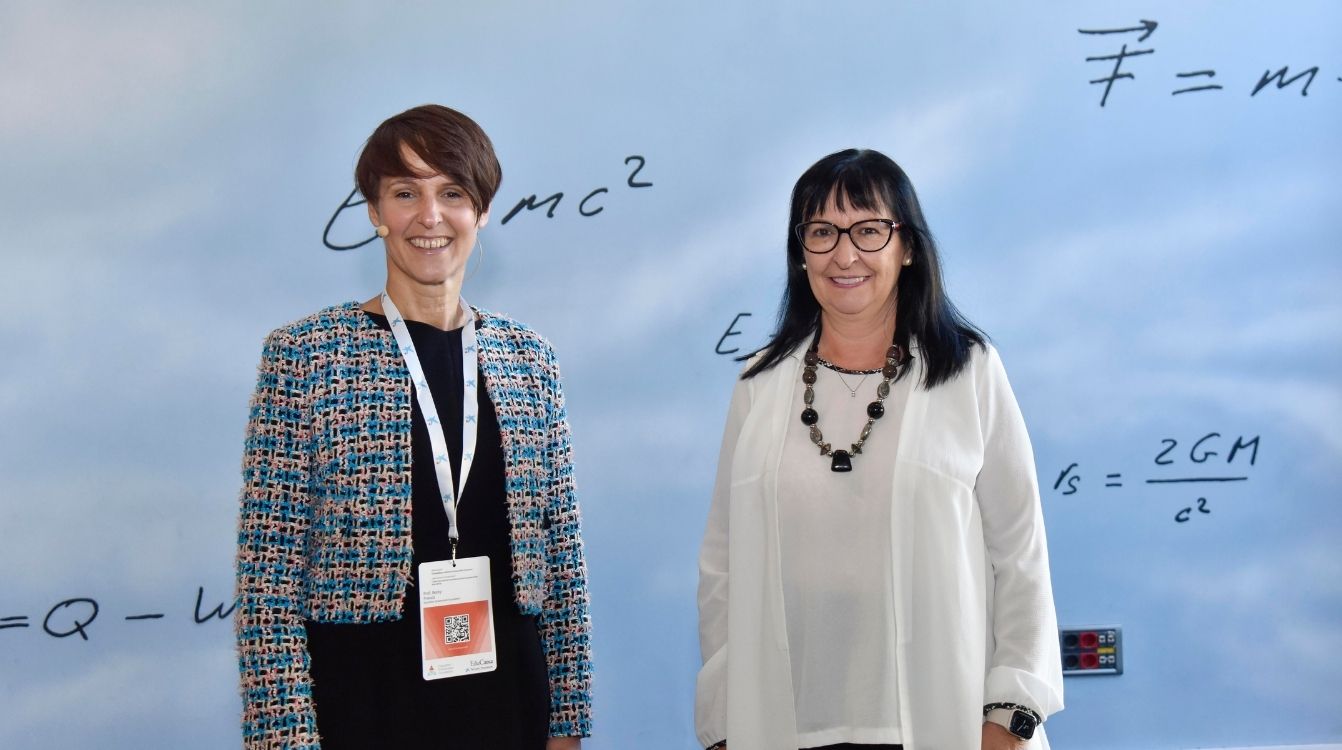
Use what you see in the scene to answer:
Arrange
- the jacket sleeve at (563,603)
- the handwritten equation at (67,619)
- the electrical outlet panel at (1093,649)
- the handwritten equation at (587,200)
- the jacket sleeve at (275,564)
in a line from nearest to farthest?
the jacket sleeve at (275,564), the jacket sleeve at (563,603), the handwritten equation at (67,619), the handwritten equation at (587,200), the electrical outlet panel at (1093,649)

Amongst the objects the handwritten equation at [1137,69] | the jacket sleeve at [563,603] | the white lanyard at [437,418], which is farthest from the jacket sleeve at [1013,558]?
the handwritten equation at [1137,69]

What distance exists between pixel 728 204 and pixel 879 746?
1.55 meters

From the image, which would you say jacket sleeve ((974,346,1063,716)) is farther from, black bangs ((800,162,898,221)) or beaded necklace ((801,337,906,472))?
black bangs ((800,162,898,221))

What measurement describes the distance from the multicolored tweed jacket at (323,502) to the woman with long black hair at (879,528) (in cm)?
35

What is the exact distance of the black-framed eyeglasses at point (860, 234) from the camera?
5.56 feet

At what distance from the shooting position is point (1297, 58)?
115 inches

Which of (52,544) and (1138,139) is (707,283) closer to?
(1138,139)

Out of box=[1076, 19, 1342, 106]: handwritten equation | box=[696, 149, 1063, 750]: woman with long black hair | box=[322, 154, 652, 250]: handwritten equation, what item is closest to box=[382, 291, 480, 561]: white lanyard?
box=[696, 149, 1063, 750]: woman with long black hair

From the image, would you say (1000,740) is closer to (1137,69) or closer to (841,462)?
(841,462)

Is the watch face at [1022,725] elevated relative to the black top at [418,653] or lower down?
lower down

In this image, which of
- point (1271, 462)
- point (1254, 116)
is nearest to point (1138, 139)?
point (1254, 116)

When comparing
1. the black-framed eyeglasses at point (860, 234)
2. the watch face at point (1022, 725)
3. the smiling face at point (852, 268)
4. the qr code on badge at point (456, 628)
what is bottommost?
the watch face at point (1022, 725)

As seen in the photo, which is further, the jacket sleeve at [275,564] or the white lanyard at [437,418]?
the white lanyard at [437,418]

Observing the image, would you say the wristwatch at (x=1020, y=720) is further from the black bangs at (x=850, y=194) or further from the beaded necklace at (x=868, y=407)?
the black bangs at (x=850, y=194)
